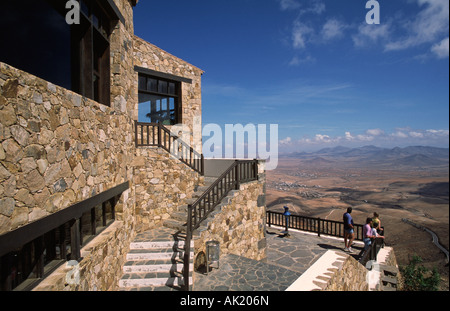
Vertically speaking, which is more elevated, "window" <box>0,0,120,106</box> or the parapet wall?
"window" <box>0,0,120,106</box>

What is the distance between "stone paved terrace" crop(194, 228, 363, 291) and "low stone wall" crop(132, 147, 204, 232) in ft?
10.0

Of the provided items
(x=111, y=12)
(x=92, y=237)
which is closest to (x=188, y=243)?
(x=92, y=237)

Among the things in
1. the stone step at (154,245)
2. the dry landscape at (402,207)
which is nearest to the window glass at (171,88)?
the stone step at (154,245)

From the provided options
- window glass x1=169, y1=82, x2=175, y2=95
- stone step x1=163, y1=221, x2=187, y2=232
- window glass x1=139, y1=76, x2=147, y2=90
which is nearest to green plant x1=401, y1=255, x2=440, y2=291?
stone step x1=163, y1=221, x2=187, y2=232

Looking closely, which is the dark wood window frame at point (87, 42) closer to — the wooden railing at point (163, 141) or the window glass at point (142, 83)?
the wooden railing at point (163, 141)

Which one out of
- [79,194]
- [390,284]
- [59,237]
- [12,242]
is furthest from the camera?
[390,284]

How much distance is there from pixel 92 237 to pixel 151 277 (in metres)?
2.28

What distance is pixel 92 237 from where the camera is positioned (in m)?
5.40

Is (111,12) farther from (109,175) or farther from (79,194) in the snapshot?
(79,194)

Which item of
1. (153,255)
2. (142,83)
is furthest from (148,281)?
(142,83)

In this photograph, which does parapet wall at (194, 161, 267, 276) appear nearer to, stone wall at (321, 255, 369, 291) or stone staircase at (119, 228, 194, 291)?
stone staircase at (119, 228, 194, 291)

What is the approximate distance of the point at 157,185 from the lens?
955 centimetres

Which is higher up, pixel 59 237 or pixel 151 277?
pixel 59 237

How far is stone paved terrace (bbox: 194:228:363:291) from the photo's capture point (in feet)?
21.8
